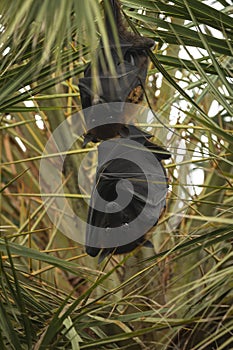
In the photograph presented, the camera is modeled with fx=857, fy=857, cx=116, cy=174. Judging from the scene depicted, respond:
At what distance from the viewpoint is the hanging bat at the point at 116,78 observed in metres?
0.97

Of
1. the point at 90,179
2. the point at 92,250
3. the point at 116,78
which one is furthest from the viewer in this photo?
the point at 90,179

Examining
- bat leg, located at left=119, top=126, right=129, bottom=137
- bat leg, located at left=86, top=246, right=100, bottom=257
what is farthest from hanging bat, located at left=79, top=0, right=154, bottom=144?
bat leg, located at left=86, top=246, right=100, bottom=257

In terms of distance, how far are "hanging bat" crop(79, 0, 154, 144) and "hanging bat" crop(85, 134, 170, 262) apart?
1.4 inches

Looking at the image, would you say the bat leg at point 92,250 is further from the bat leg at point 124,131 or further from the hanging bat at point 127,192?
the bat leg at point 124,131

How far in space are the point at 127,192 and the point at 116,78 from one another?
142 millimetres

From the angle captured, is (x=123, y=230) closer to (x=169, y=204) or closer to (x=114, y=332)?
(x=114, y=332)

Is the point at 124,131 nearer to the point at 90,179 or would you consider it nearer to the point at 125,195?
the point at 125,195

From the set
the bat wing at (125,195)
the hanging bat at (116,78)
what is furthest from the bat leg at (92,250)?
the hanging bat at (116,78)

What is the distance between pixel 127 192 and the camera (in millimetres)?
1023

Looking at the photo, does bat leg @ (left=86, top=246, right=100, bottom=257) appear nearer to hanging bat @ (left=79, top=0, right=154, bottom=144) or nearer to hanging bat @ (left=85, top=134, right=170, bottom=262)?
hanging bat @ (left=85, top=134, right=170, bottom=262)

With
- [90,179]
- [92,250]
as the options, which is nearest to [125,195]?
[92,250]

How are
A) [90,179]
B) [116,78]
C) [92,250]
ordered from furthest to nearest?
[90,179] → [92,250] → [116,78]

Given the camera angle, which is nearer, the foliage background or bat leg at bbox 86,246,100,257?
the foliage background

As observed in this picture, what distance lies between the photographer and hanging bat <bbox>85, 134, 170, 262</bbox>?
3.34ft
